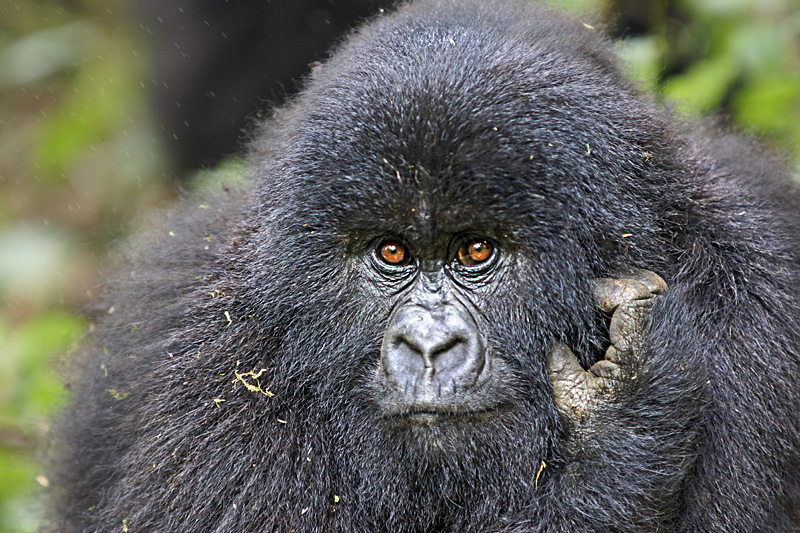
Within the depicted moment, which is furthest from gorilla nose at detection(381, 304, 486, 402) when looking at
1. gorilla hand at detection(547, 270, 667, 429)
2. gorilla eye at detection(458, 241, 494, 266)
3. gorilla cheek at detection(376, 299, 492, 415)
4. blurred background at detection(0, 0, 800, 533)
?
blurred background at detection(0, 0, 800, 533)

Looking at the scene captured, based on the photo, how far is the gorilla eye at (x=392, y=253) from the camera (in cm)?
350

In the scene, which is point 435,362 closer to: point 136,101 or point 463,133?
point 463,133

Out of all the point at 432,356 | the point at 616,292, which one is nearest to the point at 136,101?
the point at 432,356

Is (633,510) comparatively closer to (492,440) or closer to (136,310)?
(492,440)

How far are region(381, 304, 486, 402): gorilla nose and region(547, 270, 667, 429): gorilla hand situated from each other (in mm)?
336

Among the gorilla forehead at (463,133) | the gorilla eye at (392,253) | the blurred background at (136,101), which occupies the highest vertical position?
the gorilla forehead at (463,133)

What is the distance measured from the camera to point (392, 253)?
11.5 ft

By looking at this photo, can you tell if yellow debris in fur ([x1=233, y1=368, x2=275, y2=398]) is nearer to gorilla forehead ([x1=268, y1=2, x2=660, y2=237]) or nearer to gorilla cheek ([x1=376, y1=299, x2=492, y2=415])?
gorilla cheek ([x1=376, y1=299, x2=492, y2=415])

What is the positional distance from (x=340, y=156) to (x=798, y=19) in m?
3.85

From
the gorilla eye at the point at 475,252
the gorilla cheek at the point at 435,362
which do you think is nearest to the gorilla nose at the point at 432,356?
the gorilla cheek at the point at 435,362

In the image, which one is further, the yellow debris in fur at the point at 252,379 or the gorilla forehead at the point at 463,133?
the yellow debris in fur at the point at 252,379

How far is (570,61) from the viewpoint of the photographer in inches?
141

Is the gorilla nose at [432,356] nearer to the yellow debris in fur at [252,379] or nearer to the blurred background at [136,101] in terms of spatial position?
the yellow debris in fur at [252,379]

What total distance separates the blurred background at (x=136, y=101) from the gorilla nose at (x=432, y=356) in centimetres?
161
